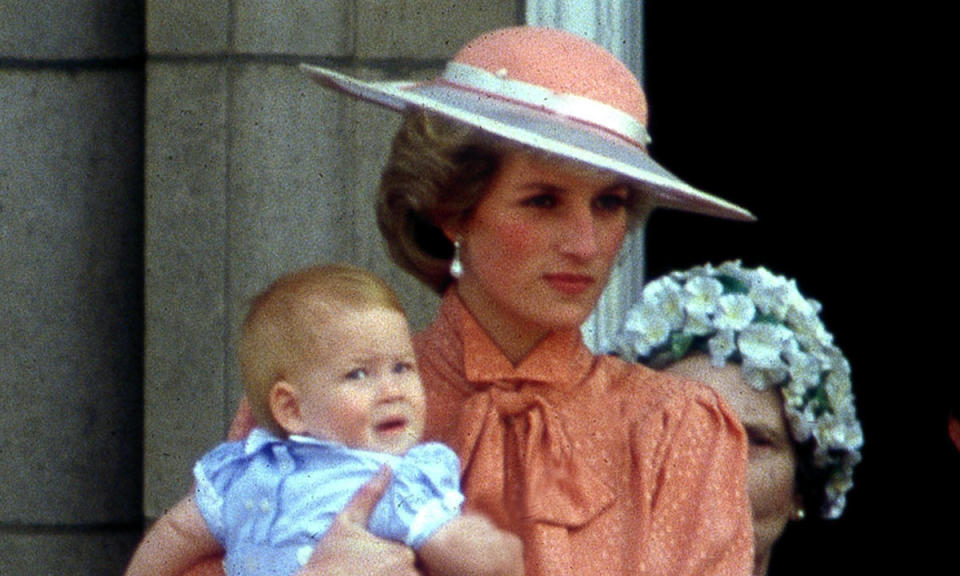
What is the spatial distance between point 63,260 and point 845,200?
7.81 ft

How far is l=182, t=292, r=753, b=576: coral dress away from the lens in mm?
3172

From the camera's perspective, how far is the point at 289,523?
3.09 m

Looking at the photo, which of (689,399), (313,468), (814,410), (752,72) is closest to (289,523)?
(313,468)

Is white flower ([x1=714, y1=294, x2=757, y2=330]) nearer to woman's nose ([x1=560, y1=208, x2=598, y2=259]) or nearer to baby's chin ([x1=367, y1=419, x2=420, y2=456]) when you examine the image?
woman's nose ([x1=560, y1=208, x2=598, y2=259])

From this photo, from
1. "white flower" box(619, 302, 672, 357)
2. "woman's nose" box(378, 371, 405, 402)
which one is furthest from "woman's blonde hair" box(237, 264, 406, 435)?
"white flower" box(619, 302, 672, 357)

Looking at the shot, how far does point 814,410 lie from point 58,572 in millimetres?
2026

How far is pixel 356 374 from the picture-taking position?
307cm

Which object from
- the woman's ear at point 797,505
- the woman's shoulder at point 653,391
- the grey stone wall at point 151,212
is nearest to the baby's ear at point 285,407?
the woman's shoulder at point 653,391

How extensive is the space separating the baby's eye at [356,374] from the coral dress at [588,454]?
10.2 inches

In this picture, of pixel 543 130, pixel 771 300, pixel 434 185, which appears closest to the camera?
pixel 543 130

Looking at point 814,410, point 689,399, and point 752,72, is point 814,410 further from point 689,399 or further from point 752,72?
point 752,72

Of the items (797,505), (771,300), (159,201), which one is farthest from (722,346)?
(159,201)

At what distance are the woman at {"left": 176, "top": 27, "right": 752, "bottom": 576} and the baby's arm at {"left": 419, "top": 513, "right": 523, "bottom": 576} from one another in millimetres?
96

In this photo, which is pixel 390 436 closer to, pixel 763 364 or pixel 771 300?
pixel 763 364
